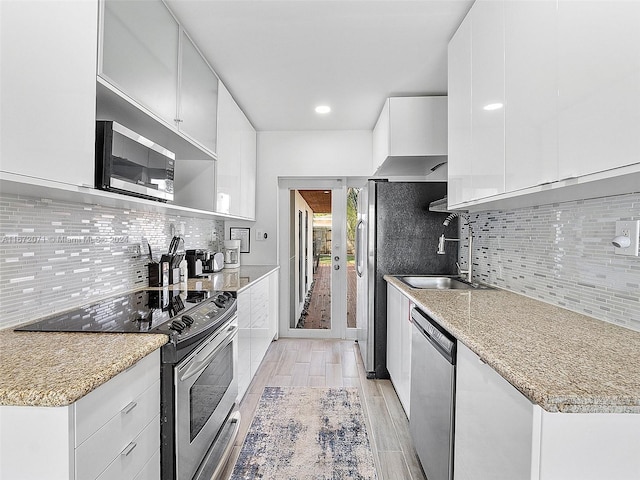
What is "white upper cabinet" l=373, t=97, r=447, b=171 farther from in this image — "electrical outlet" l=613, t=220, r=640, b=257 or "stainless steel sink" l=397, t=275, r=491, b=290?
"electrical outlet" l=613, t=220, r=640, b=257

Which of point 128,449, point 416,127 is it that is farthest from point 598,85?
point 416,127

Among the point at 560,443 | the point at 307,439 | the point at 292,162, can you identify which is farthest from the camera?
the point at 292,162

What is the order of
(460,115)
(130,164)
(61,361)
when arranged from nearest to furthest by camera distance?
(61,361) < (130,164) < (460,115)

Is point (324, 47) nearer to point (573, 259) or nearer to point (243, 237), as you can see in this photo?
point (573, 259)

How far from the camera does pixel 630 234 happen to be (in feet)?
Answer: 4.28

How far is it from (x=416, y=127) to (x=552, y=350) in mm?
2425

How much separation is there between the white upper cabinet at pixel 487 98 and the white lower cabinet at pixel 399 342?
34.4 inches

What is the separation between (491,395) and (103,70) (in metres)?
1.78

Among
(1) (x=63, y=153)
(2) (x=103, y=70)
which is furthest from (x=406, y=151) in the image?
(1) (x=63, y=153)

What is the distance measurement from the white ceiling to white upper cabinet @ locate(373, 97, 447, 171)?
9 centimetres

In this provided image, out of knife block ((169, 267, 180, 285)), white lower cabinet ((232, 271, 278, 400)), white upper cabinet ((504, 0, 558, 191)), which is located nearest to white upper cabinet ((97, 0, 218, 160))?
knife block ((169, 267, 180, 285))

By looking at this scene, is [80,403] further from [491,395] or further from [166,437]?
[491,395]

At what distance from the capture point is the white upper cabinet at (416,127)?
3119 millimetres

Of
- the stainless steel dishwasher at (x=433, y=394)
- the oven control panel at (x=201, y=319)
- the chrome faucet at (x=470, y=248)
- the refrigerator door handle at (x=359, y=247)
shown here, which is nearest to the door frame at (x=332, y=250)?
the refrigerator door handle at (x=359, y=247)
